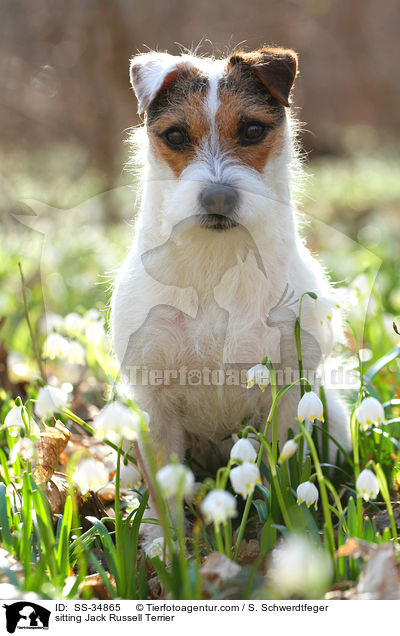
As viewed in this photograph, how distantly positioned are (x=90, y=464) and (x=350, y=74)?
18806 millimetres

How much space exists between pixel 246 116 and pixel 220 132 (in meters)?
0.15

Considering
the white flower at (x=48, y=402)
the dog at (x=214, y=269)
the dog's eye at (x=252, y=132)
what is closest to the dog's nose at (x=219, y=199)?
the dog at (x=214, y=269)

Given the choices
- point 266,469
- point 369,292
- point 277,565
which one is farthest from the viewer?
point 369,292

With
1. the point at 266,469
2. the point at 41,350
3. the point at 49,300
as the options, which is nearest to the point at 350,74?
the point at 49,300

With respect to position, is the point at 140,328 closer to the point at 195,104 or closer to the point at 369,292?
the point at 195,104

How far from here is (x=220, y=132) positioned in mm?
3025

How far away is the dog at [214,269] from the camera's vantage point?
302 centimetres

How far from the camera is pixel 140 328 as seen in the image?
10.1 ft

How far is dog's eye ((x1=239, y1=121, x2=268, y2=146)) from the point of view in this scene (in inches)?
121

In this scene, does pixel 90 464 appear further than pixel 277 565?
No

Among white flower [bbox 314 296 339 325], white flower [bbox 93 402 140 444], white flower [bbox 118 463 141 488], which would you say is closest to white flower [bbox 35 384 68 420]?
white flower [bbox 93 402 140 444]

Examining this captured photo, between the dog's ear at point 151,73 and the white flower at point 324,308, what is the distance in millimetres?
1284

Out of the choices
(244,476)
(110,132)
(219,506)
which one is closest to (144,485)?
(244,476)

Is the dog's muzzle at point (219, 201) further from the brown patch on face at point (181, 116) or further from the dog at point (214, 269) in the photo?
the brown patch on face at point (181, 116)
